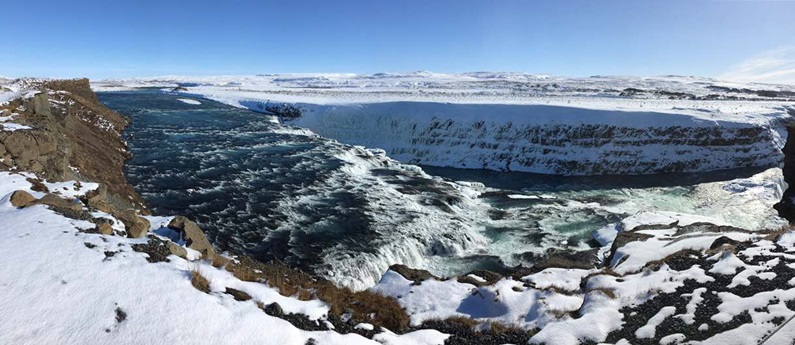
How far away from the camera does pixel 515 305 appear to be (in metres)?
8.68

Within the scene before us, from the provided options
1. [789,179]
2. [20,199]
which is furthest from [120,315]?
[789,179]

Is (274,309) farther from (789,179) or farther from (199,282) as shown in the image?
(789,179)

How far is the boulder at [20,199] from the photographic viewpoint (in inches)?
360

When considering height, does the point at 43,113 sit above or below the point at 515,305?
above

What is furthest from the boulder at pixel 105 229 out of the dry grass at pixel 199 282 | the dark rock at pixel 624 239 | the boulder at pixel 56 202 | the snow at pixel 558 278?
the dark rock at pixel 624 239

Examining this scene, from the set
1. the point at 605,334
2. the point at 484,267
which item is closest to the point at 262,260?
the point at 484,267

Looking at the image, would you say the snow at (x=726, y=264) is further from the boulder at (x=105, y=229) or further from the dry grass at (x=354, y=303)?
the boulder at (x=105, y=229)

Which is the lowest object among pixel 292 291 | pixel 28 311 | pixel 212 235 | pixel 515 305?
pixel 212 235

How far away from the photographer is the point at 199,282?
6.96m

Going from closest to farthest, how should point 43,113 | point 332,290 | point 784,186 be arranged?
point 332,290
point 43,113
point 784,186

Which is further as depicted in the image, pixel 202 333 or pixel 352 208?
pixel 352 208

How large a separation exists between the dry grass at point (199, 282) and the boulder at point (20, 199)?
502 cm

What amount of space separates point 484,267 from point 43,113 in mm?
22140

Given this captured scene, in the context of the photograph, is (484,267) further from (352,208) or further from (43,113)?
(43,113)
